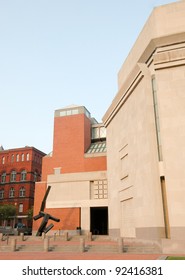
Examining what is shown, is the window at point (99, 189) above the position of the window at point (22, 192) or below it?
below

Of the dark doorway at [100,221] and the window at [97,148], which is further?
the dark doorway at [100,221]

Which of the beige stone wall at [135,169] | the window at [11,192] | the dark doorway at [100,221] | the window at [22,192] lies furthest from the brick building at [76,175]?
the window at [11,192]

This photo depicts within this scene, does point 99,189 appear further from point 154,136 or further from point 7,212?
point 7,212

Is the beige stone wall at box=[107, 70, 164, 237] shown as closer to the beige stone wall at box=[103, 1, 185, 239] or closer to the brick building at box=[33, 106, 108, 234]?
the beige stone wall at box=[103, 1, 185, 239]

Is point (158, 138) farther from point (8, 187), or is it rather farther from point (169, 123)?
point (8, 187)

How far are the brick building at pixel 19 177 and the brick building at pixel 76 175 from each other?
52.4 feet

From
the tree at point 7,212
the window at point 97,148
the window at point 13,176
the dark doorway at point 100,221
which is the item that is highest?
the window at point 97,148

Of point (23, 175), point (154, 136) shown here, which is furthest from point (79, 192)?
point (23, 175)

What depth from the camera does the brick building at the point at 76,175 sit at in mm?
38969

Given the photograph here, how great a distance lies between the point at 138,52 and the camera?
89.3ft

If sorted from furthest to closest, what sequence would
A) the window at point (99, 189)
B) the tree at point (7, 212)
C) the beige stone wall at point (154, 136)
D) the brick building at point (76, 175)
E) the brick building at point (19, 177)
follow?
the brick building at point (19, 177) < the tree at point (7, 212) < the brick building at point (76, 175) < the window at point (99, 189) < the beige stone wall at point (154, 136)

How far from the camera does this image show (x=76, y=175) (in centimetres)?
4100

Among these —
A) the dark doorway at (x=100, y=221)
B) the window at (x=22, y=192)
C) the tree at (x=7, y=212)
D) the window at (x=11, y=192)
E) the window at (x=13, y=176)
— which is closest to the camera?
the dark doorway at (x=100, y=221)

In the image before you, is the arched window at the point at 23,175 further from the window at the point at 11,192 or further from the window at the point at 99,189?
the window at the point at 99,189
